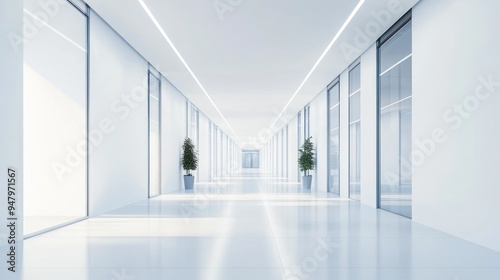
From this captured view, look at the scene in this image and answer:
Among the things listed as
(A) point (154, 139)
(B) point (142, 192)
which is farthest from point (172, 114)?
(B) point (142, 192)

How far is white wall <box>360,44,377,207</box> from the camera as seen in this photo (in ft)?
34.3

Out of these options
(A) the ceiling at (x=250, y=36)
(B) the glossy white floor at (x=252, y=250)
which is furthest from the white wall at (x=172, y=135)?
(B) the glossy white floor at (x=252, y=250)

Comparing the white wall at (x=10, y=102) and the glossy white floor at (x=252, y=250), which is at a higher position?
the white wall at (x=10, y=102)

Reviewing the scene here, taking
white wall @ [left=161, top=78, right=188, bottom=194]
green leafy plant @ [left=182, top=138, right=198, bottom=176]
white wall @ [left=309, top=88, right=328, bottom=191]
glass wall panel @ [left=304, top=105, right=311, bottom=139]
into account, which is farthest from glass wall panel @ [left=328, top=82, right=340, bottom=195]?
white wall @ [left=161, top=78, right=188, bottom=194]

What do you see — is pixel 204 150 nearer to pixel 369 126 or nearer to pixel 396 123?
pixel 369 126

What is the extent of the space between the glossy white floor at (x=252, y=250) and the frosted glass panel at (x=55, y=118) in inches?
36.9

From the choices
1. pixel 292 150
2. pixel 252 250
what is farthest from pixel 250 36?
pixel 292 150

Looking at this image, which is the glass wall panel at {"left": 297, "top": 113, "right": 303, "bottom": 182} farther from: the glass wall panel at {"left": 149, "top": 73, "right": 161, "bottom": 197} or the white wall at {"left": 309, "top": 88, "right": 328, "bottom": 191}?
the glass wall panel at {"left": 149, "top": 73, "right": 161, "bottom": 197}

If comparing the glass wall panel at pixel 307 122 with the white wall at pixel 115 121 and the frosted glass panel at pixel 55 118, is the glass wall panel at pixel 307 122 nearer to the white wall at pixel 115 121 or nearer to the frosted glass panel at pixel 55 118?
the white wall at pixel 115 121

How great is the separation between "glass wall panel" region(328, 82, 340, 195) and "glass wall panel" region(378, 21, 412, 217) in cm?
470

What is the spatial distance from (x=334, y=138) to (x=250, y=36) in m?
6.62

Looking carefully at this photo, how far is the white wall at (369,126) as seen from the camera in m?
10.5

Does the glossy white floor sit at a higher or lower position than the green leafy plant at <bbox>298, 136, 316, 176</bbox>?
lower

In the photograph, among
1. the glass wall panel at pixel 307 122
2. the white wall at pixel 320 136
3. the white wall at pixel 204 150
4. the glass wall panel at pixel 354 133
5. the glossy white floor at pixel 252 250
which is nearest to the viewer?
the glossy white floor at pixel 252 250
